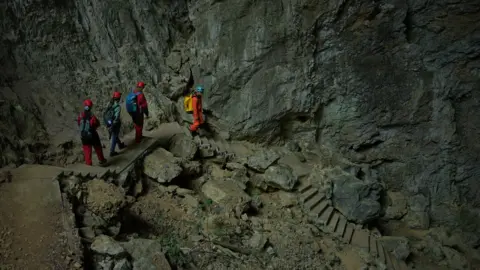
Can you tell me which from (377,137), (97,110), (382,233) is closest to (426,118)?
(377,137)

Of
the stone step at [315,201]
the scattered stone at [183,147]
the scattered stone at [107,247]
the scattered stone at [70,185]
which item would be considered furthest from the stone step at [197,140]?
the scattered stone at [107,247]

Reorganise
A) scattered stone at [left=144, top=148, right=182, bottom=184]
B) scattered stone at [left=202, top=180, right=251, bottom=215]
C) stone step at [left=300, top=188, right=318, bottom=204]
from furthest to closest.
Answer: stone step at [left=300, top=188, right=318, bottom=204]
scattered stone at [left=202, top=180, right=251, bottom=215]
scattered stone at [left=144, top=148, right=182, bottom=184]

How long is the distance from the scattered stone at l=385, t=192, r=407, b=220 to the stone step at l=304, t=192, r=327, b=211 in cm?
378

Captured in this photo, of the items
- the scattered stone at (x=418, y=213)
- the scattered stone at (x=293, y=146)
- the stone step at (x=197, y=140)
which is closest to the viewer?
the stone step at (x=197, y=140)

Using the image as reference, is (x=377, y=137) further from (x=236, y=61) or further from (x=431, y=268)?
(x=236, y=61)

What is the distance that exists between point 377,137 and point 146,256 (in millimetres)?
11780

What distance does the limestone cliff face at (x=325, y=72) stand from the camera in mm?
13422

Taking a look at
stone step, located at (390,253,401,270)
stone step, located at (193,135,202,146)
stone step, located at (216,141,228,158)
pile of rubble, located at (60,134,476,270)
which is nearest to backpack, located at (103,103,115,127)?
pile of rubble, located at (60,134,476,270)

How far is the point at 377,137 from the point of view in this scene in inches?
600

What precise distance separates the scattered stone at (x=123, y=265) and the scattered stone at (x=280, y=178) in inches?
281

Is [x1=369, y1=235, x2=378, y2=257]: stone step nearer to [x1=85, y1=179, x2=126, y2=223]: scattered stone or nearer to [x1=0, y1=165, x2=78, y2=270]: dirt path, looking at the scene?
[x1=85, y1=179, x2=126, y2=223]: scattered stone

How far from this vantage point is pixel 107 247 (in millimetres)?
6977

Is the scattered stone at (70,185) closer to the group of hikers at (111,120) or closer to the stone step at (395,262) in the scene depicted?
the group of hikers at (111,120)

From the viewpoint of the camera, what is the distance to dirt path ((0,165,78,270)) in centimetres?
638
